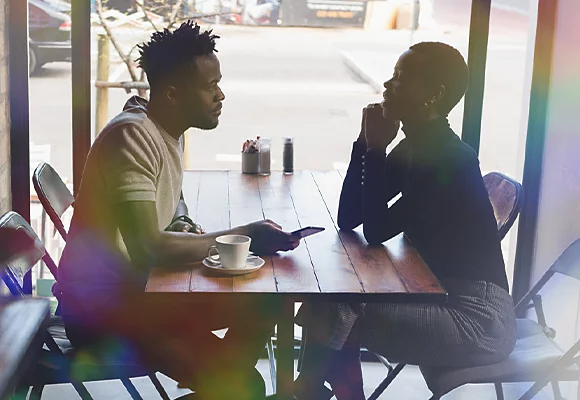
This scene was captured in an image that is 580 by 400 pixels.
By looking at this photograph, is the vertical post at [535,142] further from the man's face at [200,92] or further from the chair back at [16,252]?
the chair back at [16,252]

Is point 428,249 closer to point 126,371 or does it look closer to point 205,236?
point 205,236

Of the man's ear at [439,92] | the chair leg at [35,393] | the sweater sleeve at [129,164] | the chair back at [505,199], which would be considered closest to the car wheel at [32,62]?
the sweater sleeve at [129,164]

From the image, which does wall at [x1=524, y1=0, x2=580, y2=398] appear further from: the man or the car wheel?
the car wheel

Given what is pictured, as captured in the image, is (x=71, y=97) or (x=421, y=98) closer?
(x=421, y=98)

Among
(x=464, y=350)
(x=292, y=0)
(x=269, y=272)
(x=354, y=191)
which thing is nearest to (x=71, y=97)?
(x=292, y=0)

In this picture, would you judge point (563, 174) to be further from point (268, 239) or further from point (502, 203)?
point (268, 239)

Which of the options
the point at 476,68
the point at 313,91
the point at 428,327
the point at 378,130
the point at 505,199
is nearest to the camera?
the point at 428,327

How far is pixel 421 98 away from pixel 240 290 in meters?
0.85

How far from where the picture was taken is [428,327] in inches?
85.7

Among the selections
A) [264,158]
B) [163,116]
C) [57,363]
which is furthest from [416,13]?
[57,363]

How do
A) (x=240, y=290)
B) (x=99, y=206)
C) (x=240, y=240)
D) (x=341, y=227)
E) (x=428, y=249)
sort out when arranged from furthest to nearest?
(x=341, y=227), (x=428, y=249), (x=99, y=206), (x=240, y=240), (x=240, y=290)

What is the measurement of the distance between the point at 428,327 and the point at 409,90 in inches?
26.7

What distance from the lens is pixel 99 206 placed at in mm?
2127

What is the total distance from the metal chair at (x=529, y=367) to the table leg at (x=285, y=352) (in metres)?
0.45
